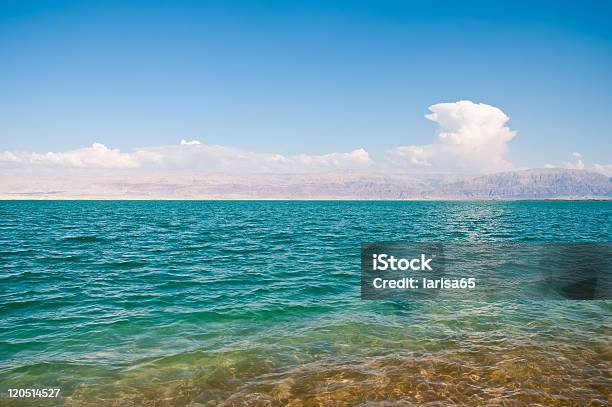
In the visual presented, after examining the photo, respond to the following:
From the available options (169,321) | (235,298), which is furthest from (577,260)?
(169,321)

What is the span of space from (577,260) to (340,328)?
23.3 metres

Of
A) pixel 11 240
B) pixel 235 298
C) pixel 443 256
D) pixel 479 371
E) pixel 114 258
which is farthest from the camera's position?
pixel 11 240

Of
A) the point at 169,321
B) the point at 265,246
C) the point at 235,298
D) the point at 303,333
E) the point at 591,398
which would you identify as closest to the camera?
the point at 591,398

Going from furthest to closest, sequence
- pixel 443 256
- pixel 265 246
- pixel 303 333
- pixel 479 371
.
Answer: pixel 265 246 < pixel 443 256 < pixel 303 333 < pixel 479 371

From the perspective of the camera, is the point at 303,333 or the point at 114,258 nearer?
the point at 303,333

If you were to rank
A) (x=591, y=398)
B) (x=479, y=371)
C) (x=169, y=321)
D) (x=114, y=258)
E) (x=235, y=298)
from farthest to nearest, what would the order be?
1. (x=114, y=258)
2. (x=235, y=298)
3. (x=169, y=321)
4. (x=479, y=371)
5. (x=591, y=398)

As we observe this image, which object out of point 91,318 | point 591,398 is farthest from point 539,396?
point 91,318

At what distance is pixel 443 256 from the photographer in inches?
1209

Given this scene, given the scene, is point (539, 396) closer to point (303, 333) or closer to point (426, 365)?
point (426, 365)

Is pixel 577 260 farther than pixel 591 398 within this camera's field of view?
Yes

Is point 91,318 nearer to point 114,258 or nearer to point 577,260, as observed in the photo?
point 114,258

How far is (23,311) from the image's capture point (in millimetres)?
14812

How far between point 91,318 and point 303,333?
8118 mm

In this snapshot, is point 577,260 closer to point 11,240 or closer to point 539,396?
point 539,396
